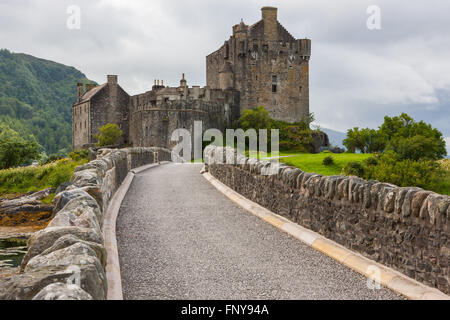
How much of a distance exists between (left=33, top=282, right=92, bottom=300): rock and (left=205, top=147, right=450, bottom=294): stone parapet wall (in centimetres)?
397

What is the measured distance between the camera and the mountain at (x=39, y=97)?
375 feet

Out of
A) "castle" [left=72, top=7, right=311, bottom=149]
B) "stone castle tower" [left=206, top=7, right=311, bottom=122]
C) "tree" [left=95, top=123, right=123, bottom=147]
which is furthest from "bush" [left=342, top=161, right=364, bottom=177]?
"tree" [left=95, top=123, right=123, bottom=147]

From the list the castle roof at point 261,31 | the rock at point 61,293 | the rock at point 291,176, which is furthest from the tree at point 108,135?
the rock at point 61,293

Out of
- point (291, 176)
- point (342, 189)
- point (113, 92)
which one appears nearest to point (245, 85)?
point (113, 92)

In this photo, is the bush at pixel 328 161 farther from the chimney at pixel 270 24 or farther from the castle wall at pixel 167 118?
the chimney at pixel 270 24

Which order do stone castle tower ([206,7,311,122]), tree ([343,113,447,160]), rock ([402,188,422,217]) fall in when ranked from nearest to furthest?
rock ([402,188,422,217]) < tree ([343,113,447,160]) < stone castle tower ([206,7,311,122])

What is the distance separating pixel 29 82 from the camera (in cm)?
14262

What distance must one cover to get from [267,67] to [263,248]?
6279 centimetres

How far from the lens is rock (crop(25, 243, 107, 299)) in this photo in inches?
164

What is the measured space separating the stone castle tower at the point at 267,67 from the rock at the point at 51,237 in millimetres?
62151

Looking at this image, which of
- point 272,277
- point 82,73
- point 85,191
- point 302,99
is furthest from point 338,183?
point 82,73

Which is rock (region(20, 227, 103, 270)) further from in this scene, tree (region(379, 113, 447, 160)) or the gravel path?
tree (region(379, 113, 447, 160))

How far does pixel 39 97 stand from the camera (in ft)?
455

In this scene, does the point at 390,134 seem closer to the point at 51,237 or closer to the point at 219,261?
the point at 219,261
